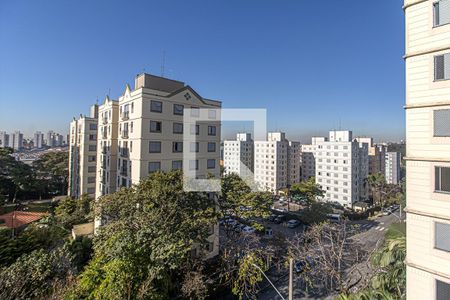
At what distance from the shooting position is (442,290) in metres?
6.80

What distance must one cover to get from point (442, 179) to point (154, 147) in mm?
14248

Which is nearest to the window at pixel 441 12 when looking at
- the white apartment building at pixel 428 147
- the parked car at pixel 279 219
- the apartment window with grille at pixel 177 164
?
the white apartment building at pixel 428 147

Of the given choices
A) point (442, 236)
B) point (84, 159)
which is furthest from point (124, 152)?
point (442, 236)

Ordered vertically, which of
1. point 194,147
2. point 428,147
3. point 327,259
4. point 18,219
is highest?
point 194,147

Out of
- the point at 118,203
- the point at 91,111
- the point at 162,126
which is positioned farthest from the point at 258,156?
the point at 118,203

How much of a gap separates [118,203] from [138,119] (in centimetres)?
589

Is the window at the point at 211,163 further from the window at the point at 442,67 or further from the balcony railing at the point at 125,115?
the window at the point at 442,67

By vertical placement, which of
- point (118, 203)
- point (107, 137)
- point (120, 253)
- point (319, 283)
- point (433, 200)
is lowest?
point (319, 283)

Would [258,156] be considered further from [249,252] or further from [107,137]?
[249,252]

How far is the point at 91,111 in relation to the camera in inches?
1219

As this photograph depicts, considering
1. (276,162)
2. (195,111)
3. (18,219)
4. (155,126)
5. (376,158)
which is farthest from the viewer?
(376,158)

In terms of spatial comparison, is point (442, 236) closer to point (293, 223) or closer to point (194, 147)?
point (194, 147)

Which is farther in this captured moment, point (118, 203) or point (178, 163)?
point (178, 163)

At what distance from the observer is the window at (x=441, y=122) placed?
22.0 feet
